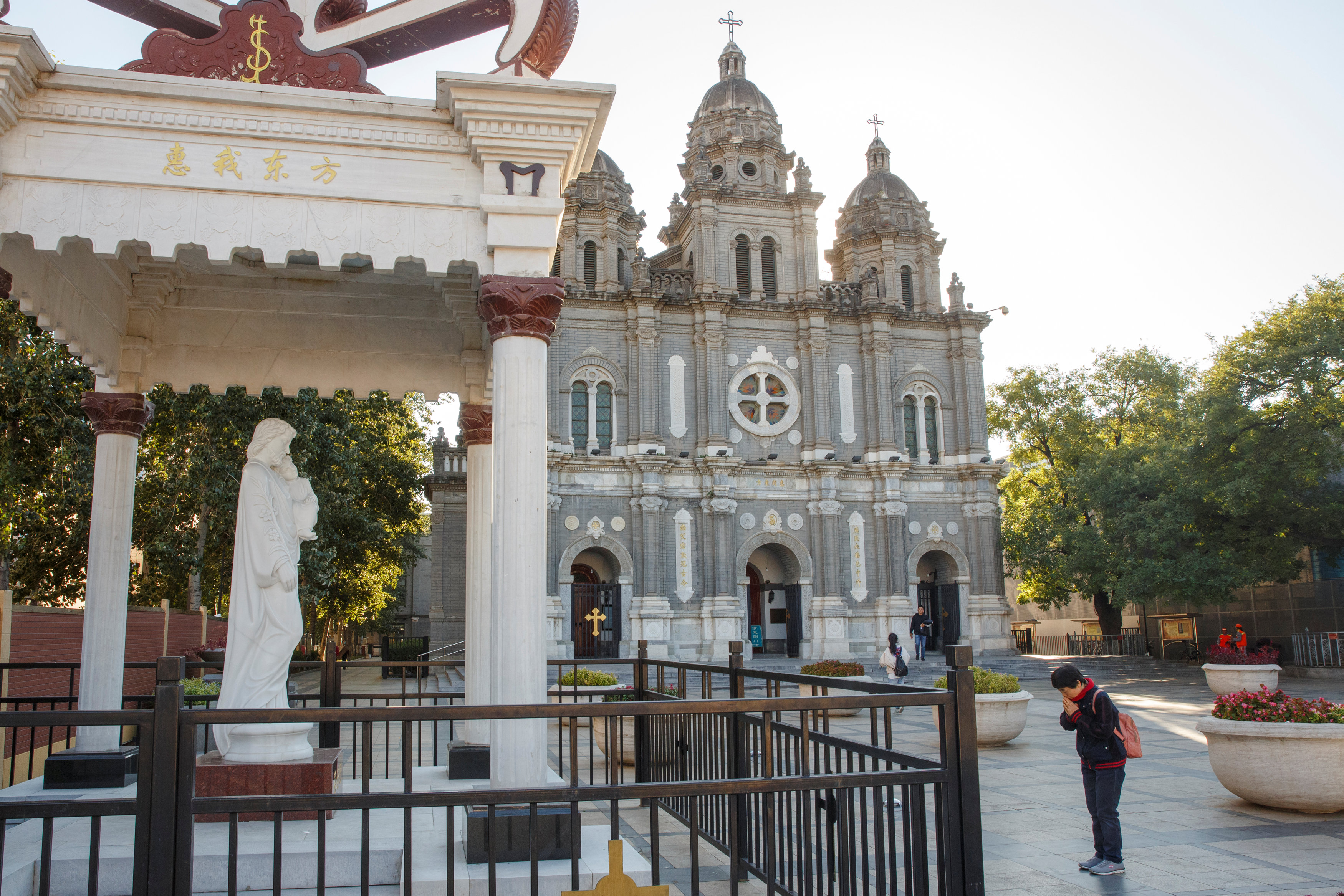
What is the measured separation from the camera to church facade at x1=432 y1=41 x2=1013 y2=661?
32.5 meters

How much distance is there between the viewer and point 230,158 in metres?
6.83

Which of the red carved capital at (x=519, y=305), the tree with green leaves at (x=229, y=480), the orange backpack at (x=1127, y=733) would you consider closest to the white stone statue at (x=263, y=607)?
the red carved capital at (x=519, y=305)

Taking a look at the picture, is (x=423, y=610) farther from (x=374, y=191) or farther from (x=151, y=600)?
(x=374, y=191)

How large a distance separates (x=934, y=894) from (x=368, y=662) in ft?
18.1

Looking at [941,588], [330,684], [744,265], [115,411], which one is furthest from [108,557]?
[941,588]

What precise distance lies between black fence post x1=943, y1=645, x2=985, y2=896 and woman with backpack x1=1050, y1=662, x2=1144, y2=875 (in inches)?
128

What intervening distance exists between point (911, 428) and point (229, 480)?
80.0ft

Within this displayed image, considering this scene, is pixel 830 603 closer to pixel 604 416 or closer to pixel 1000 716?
pixel 604 416

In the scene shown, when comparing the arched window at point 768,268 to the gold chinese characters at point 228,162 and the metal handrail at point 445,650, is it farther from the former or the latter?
the gold chinese characters at point 228,162

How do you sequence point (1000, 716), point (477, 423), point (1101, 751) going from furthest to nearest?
point (1000, 716), point (477, 423), point (1101, 751)

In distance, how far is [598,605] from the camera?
3259 cm

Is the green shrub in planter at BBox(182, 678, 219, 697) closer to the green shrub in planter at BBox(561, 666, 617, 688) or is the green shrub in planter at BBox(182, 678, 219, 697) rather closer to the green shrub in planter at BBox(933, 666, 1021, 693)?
the green shrub in planter at BBox(561, 666, 617, 688)

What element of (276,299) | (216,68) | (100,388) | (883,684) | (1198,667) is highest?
(216,68)

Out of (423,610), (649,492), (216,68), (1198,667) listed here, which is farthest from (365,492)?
(423,610)
